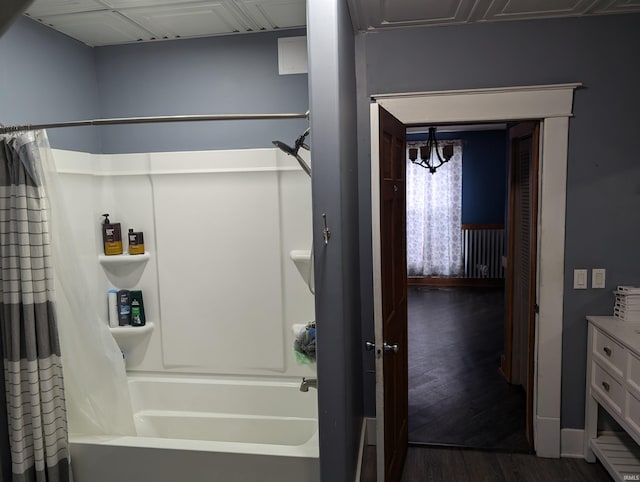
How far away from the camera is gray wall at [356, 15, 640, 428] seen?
2486 millimetres

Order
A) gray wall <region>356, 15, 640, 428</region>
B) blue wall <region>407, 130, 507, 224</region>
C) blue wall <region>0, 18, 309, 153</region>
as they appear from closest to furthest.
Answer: gray wall <region>356, 15, 640, 428</region>
blue wall <region>0, 18, 309, 153</region>
blue wall <region>407, 130, 507, 224</region>

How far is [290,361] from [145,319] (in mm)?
1008

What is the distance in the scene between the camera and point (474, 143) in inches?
292

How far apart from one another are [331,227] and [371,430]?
5.54ft

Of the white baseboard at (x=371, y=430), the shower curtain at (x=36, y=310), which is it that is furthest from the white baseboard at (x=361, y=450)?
the shower curtain at (x=36, y=310)

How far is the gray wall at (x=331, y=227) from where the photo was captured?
1644mm

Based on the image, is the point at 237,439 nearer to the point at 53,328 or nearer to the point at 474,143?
the point at 53,328

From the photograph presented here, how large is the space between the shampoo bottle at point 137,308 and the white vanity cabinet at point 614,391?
273 cm

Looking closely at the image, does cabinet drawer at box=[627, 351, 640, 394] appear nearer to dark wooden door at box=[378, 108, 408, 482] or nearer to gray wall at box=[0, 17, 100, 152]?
dark wooden door at box=[378, 108, 408, 482]

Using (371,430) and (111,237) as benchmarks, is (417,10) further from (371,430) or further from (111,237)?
(371,430)

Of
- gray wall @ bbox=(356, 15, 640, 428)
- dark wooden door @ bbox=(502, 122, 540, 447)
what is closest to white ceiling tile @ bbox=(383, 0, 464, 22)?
gray wall @ bbox=(356, 15, 640, 428)

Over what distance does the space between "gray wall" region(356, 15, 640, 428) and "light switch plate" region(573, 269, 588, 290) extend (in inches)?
1.2

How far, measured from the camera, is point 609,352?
2.40 m

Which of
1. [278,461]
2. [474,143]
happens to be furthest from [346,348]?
[474,143]
